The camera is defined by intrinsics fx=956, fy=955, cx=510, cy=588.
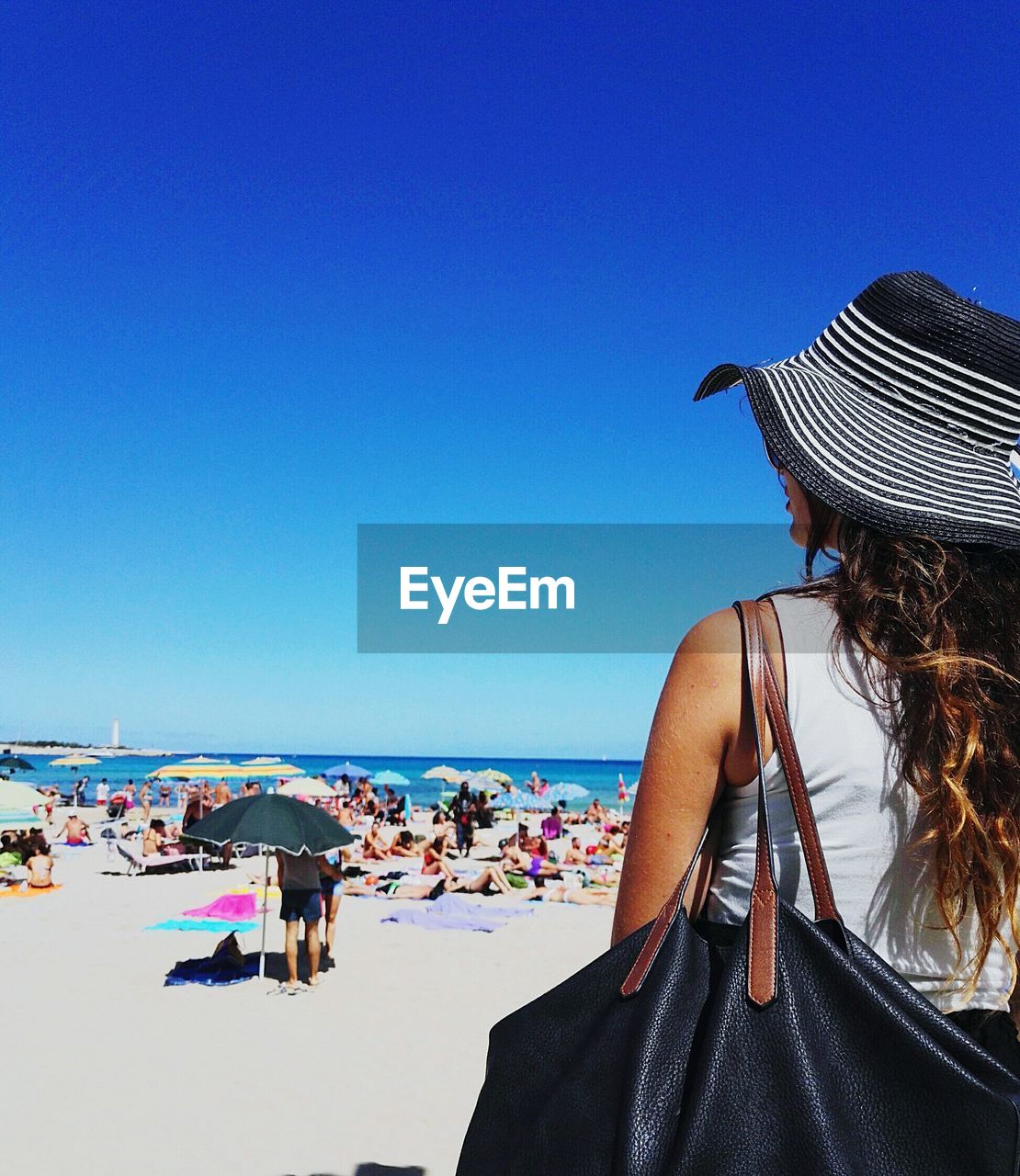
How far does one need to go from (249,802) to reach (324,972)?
1931mm

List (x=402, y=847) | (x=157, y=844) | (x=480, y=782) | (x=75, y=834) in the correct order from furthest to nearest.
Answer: (x=480, y=782) → (x=75, y=834) → (x=402, y=847) → (x=157, y=844)

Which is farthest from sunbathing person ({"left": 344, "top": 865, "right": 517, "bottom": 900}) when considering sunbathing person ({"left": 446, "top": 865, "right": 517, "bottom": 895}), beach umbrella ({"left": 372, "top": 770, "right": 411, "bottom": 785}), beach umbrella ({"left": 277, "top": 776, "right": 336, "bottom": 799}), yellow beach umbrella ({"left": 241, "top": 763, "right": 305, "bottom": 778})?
beach umbrella ({"left": 372, "top": 770, "right": 411, "bottom": 785})

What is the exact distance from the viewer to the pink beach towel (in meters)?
11.5

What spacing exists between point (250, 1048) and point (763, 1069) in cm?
687

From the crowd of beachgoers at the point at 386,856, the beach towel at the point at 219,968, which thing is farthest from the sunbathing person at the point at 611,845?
the beach towel at the point at 219,968

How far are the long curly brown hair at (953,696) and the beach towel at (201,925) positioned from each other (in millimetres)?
11127

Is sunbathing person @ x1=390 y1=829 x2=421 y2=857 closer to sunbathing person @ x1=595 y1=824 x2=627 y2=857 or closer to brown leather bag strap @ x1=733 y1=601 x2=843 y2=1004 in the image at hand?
sunbathing person @ x1=595 y1=824 x2=627 y2=857

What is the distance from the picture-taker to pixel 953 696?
1.23m

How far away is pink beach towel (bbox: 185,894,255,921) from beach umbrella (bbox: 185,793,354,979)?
9.18 ft

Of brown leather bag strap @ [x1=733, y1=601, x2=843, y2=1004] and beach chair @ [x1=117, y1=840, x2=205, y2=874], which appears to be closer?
brown leather bag strap @ [x1=733, y1=601, x2=843, y2=1004]

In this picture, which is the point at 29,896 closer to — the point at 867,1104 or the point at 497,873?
the point at 497,873

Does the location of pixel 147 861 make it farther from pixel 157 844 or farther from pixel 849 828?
pixel 849 828

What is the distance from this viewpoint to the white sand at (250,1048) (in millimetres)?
5172

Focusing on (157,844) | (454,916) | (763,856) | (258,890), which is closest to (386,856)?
(157,844)
